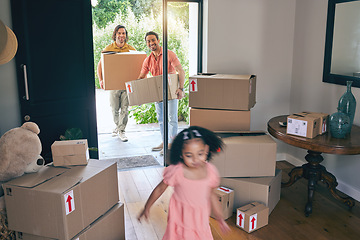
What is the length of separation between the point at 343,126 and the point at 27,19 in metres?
2.64

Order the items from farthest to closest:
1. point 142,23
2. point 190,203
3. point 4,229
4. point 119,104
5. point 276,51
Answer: point 119,104
point 142,23
point 276,51
point 4,229
point 190,203

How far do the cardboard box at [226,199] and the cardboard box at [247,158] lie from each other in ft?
0.44

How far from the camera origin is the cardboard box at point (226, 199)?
9.41 feet

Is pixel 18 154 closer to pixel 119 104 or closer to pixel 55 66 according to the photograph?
pixel 55 66

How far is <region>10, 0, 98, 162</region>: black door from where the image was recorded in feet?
9.93

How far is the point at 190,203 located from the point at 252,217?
1.03m

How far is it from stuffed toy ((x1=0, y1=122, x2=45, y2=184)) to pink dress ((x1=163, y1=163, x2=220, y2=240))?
89 cm

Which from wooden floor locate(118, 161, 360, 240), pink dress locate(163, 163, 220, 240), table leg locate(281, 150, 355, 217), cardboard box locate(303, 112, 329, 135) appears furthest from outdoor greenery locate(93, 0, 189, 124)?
pink dress locate(163, 163, 220, 240)

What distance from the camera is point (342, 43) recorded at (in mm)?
3293

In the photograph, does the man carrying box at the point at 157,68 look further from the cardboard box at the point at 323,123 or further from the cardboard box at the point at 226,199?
the cardboard box at the point at 323,123

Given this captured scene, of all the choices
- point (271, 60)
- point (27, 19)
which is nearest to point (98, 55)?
point (27, 19)

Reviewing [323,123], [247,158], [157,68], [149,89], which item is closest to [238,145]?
[247,158]

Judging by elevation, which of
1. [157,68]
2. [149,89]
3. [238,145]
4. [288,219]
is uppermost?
[157,68]

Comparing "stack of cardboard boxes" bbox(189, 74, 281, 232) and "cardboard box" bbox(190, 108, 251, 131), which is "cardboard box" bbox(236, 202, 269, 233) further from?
"cardboard box" bbox(190, 108, 251, 131)
